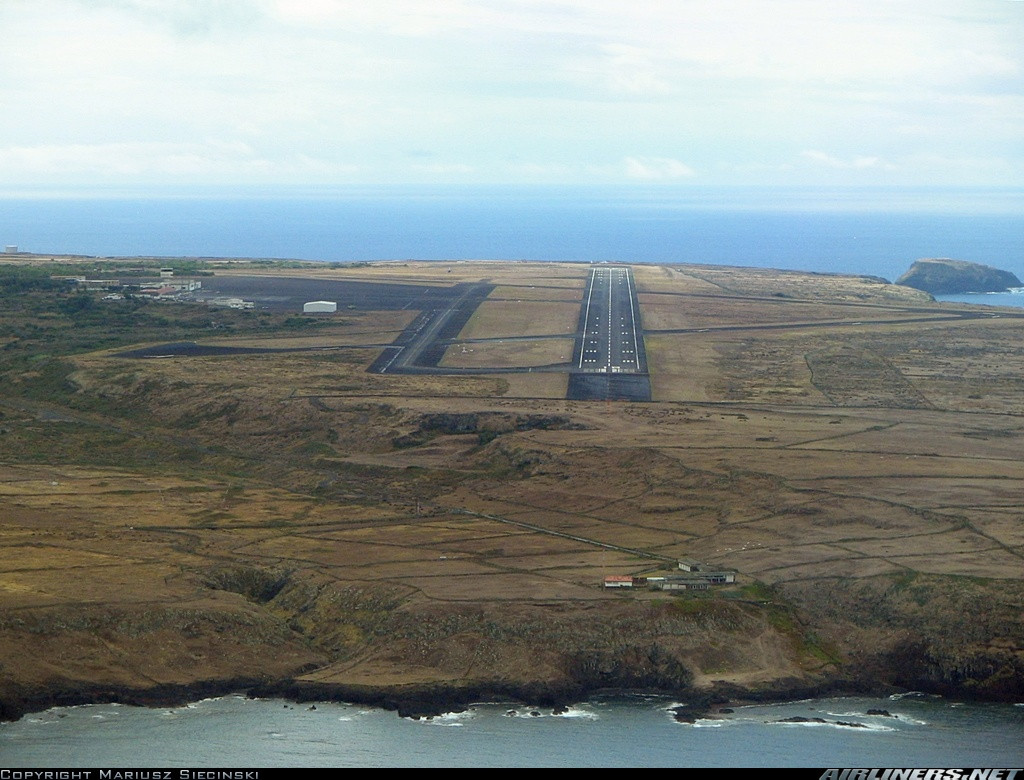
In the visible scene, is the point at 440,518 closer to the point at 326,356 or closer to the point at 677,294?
the point at 326,356

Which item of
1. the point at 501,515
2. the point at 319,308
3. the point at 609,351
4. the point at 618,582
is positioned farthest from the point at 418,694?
the point at 319,308

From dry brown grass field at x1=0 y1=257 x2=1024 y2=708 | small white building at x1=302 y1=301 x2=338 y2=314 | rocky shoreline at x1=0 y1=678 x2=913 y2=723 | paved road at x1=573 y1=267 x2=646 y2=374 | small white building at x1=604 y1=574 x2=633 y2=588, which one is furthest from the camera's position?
small white building at x1=302 y1=301 x2=338 y2=314

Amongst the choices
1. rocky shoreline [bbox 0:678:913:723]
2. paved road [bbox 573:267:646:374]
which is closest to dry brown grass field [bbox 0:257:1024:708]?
rocky shoreline [bbox 0:678:913:723]

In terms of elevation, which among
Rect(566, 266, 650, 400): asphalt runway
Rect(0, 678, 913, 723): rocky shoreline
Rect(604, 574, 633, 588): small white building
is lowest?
Rect(0, 678, 913, 723): rocky shoreline

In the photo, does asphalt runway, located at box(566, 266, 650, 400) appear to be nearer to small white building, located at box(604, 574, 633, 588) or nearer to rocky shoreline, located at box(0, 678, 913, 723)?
small white building, located at box(604, 574, 633, 588)

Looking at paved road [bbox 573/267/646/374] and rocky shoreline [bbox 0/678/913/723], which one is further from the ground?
paved road [bbox 573/267/646/374]

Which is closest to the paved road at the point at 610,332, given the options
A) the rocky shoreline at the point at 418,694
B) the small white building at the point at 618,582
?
the small white building at the point at 618,582

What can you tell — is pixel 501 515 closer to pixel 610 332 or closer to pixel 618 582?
pixel 618 582
